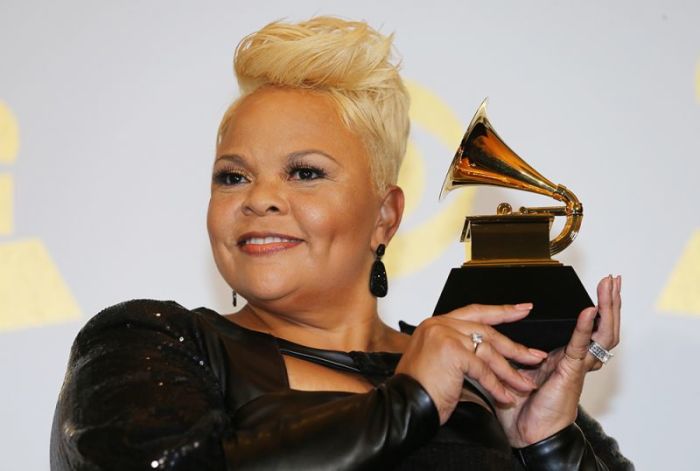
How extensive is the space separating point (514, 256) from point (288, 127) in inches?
19.1

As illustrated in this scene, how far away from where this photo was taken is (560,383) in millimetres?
2229

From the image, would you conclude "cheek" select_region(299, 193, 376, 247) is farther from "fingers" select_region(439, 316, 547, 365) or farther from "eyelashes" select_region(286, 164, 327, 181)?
"fingers" select_region(439, 316, 547, 365)

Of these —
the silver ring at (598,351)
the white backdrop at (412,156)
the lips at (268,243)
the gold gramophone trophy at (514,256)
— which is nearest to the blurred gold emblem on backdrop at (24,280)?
the white backdrop at (412,156)

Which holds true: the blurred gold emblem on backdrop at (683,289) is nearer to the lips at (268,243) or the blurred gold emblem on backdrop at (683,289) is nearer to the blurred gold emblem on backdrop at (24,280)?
the lips at (268,243)

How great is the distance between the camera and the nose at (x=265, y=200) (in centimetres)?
224

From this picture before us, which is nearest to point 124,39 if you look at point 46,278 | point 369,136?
point 46,278

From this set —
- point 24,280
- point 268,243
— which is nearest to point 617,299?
point 268,243

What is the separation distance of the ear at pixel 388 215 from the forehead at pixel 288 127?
0.12m

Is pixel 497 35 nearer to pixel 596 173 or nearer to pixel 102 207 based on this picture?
pixel 596 173

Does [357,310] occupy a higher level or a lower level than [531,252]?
lower

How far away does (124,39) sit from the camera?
2.99m

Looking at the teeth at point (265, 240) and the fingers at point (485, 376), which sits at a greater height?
the teeth at point (265, 240)

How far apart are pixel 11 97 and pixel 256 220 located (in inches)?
37.4

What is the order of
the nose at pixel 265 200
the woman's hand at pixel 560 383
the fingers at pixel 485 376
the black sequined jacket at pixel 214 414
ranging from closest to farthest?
the black sequined jacket at pixel 214 414
the fingers at pixel 485 376
the woman's hand at pixel 560 383
the nose at pixel 265 200
